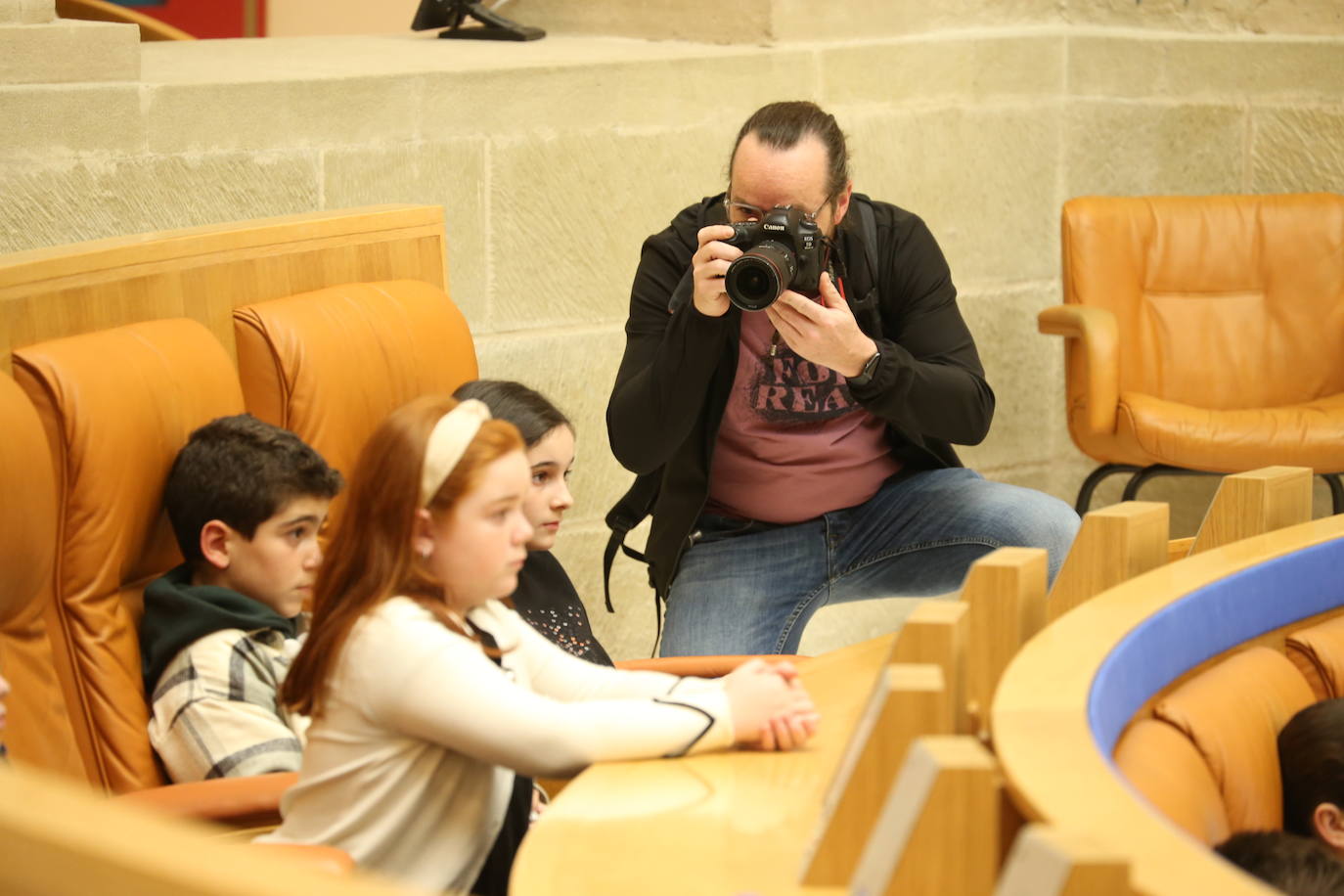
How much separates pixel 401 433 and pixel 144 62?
2.01m

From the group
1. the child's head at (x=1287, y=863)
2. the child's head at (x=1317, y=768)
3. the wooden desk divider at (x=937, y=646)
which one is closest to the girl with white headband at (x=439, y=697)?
the wooden desk divider at (x=937, y=646)

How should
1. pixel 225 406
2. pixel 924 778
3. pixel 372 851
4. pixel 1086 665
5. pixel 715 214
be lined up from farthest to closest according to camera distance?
pixel 715 214 < pixel 225 406 < pixel 372 851 < pixel 1086 665 < pixel 924 778

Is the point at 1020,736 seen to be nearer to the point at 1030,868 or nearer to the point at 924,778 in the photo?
the point at 924,778

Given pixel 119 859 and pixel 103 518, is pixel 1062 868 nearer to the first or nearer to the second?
pixel 119 859

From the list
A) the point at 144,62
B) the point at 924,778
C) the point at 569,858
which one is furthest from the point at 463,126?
the point at 924,778

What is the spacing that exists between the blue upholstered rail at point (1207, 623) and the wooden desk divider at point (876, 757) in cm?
10

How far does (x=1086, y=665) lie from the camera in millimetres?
1137

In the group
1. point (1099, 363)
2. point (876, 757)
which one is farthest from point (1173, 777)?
point (1099, 363)

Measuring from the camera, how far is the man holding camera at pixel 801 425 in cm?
221

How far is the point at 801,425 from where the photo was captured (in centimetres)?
238

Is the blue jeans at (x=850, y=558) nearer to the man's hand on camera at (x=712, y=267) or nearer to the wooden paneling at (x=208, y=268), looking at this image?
the man's hand on camera at (x=712, y=267)

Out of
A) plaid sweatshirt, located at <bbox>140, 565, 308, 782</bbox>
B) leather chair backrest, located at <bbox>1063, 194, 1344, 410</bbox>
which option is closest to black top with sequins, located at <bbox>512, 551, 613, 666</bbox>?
plaid sweatshirt, located at <bbox>140, 565, 308, 782</bbox>

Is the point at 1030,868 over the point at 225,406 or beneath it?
over

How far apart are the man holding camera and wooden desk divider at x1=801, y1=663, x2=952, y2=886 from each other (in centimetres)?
110
